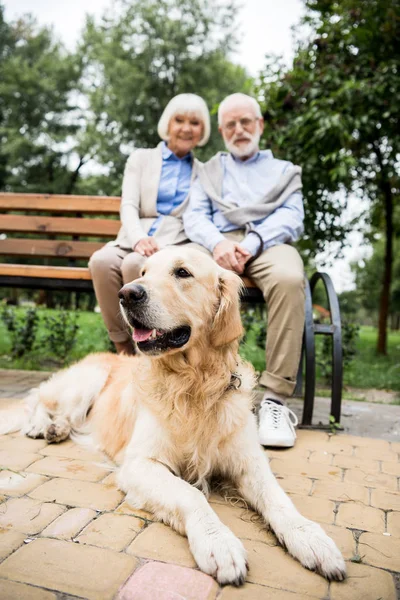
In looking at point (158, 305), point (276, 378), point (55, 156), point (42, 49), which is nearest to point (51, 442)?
point (158, 305)

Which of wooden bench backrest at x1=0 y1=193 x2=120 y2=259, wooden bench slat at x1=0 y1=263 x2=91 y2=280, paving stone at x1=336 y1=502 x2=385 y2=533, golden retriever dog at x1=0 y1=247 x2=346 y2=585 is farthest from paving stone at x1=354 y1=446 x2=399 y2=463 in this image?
wooden bench backrest at x1=0 y1=193 x2=120 y2=259

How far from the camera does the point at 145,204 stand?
3602mm

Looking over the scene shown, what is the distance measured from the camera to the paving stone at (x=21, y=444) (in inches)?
98.4

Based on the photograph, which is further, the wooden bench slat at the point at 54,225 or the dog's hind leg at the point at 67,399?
the wooden bench slat at the point at 54,225

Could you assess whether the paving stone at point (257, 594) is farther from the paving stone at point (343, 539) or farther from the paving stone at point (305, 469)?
the paving stone at point (305, 469)

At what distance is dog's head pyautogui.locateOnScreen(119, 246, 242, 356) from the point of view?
6.52 feet

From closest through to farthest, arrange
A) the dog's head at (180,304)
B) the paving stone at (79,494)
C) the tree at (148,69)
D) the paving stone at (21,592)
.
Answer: the paving stone at (21,592)
the paving stone at (79,494)
the dog's head at (180,304)
the tree at (148,69)

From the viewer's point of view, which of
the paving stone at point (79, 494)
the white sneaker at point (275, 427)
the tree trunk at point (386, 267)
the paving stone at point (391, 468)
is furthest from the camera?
the tree trunk at point (386, 267)

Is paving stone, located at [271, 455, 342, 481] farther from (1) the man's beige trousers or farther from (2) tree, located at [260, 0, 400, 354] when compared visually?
(2) tree, located at [260, 0, 400, 354]

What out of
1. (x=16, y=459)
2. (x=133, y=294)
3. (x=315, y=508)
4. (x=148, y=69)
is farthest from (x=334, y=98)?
(x=148, y=69)

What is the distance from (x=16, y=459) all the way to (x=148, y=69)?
15.5 m

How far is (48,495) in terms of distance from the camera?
1.92m

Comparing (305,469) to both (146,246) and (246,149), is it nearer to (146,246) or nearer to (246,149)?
(146,246)

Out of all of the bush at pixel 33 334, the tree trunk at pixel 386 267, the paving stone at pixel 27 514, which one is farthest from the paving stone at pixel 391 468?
the tree trunk at pixel 386 267
